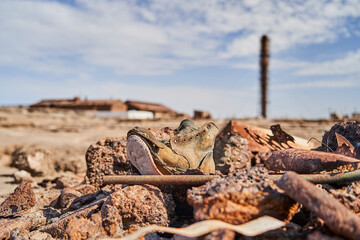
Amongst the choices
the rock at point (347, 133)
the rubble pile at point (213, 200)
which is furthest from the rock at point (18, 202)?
the rock at point (347, 133)

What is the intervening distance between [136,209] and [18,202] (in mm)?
1661

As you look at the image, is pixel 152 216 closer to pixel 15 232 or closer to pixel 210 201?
pixel 210 201

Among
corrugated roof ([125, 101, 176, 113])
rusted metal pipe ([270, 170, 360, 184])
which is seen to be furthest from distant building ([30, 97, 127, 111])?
rusted metal pipe ([270, 170, 360, 184])

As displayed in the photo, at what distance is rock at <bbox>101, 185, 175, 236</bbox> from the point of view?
8.32 ft

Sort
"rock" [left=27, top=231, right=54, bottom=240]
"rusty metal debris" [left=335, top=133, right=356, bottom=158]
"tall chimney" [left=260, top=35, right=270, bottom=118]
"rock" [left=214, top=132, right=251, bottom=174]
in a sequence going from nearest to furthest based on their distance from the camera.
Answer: "rock" [left=27, top=231, right=54, bottom=240]
"rusty metal debris" [left=335, top=133, right=356, bottom=158]
"rock" [left=214, top=132, right=251, bottom=174]
"tall chimney" [left=260, top=35, right=270, bottom=118]

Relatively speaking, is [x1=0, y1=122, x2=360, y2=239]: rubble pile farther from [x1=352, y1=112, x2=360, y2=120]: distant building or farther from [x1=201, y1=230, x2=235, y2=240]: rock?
[x1=352, y1=112, x2=360, y2=120]: distant building

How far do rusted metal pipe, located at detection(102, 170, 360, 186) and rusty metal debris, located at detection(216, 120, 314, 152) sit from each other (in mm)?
1854

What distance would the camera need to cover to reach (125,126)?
14758mm

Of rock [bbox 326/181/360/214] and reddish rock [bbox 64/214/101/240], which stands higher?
rock [bbox 326/181/360/214]

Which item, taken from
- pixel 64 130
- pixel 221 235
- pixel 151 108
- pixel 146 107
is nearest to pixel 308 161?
pixel 221 235

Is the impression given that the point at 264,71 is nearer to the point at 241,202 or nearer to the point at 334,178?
the point at 334,178

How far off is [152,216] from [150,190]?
226mm

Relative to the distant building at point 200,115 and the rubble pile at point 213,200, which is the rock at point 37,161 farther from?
the distant building at point 200,115

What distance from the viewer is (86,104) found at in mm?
23078
